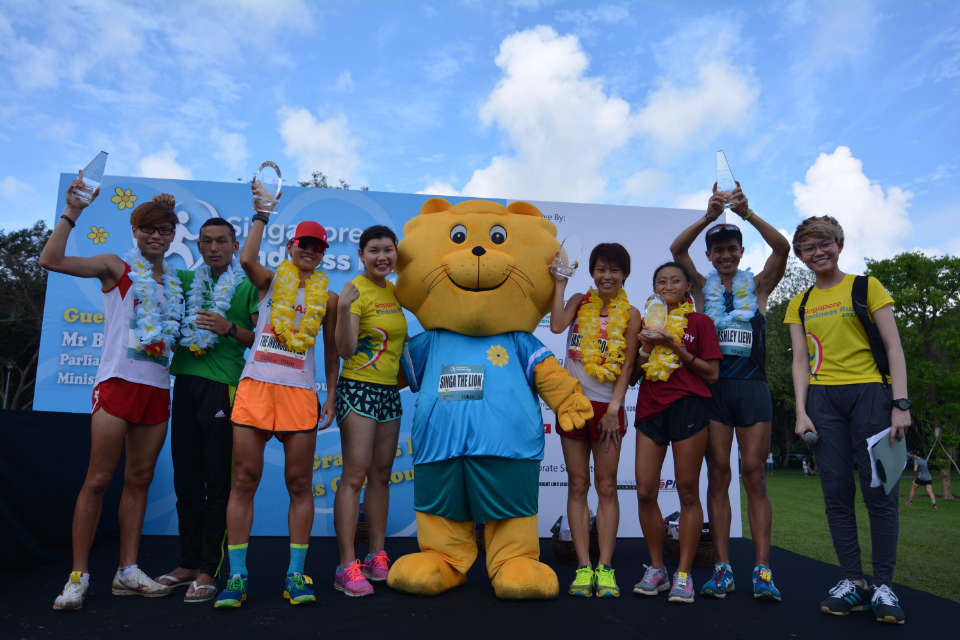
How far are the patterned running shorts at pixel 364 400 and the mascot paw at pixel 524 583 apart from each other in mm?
1153

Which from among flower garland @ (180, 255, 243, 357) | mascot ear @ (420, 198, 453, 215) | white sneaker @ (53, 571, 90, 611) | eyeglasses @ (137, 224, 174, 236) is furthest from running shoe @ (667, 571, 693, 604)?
eyeglasses @ (137, 224, 174, 236)

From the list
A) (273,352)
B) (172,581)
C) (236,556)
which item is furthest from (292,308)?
(172,581)

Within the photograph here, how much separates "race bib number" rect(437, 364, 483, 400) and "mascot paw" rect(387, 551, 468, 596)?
0.94 metres

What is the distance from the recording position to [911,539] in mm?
7617

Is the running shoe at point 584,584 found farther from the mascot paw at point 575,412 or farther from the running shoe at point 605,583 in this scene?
the mascot paw at point 575,412

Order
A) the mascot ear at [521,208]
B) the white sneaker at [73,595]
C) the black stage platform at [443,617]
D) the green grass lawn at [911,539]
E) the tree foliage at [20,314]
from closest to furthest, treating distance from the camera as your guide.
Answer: the black stage platform at [443,617], the white sneaker at [73,595], the mascot ear at [521,208], the green grass lawn at [911,539], the tree foliage at [20,314]

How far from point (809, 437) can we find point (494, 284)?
2007mm

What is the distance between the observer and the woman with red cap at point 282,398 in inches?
124

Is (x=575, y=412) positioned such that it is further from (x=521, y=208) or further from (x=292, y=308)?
(x=292, y=308)

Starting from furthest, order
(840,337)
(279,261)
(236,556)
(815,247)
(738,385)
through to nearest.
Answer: (279,261)
(738,385)
(815,247)
(840,337)
(236,556)

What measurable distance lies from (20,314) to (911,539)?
24934mm

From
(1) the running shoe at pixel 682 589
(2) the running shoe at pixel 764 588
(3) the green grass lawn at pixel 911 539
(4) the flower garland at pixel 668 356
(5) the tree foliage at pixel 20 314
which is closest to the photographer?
(1) the running shoe at pixel 682 589

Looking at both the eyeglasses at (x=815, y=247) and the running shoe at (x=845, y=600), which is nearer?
the running shoe at (x=845, y=600)

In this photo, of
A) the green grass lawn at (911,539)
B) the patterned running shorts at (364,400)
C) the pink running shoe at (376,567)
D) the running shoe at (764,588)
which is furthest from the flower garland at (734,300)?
the green grass lawn at (911,539)
